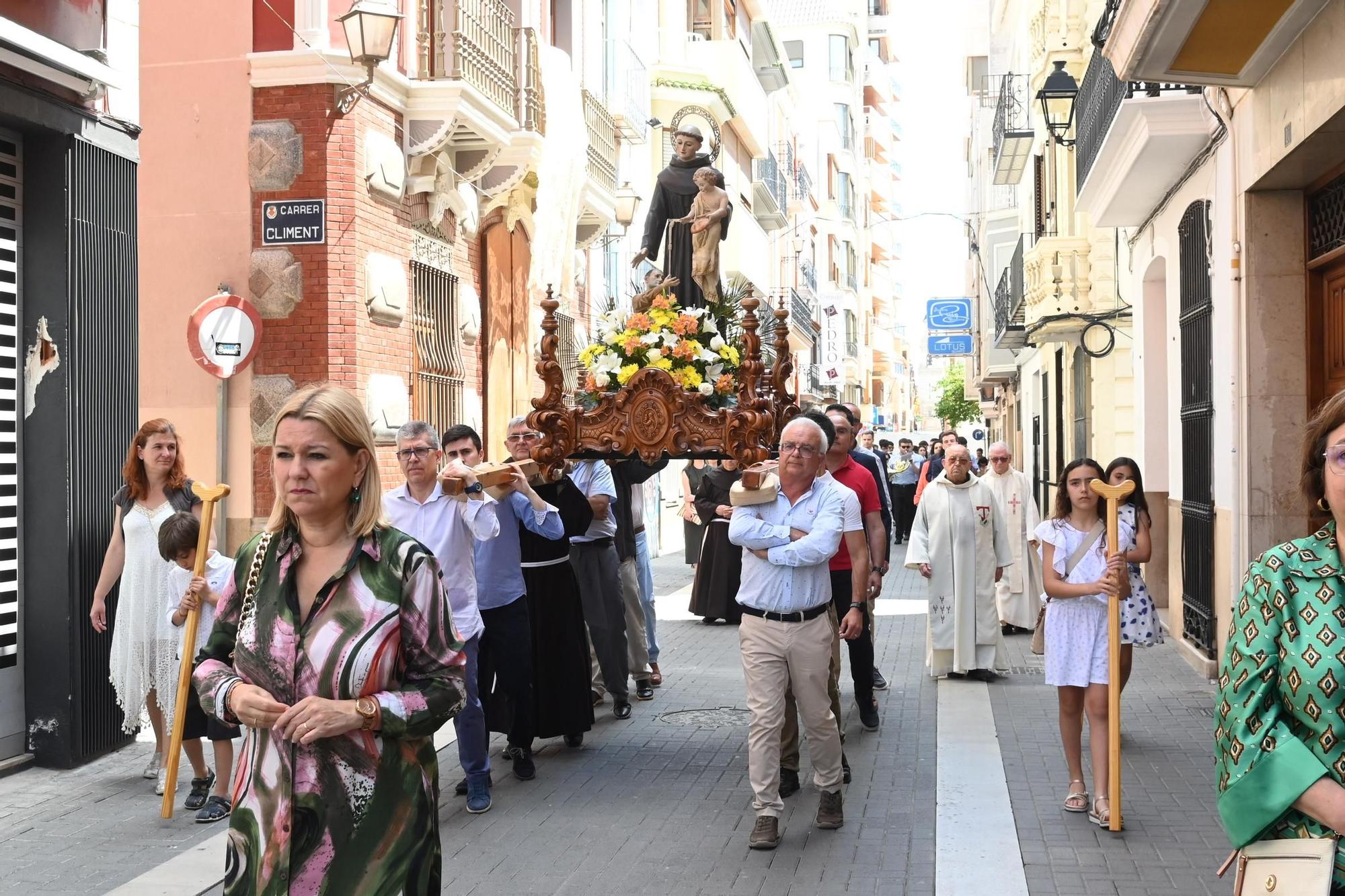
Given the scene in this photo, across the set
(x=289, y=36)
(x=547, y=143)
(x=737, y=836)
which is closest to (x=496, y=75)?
(x=547, y=143)

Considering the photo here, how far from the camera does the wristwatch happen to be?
3.47 meters

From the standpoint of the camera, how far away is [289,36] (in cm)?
1392

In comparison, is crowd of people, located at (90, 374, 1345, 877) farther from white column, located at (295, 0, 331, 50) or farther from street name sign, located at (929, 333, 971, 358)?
street name sign, located at (929, 333, 971, 358)

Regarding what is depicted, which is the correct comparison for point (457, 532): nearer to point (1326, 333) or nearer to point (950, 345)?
point (1326, 333)

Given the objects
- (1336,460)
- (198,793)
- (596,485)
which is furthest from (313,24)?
(1336,460)

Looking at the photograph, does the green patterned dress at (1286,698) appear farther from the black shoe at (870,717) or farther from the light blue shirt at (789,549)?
the black shoe at (870,717)

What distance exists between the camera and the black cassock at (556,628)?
8.69m

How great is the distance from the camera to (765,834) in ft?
22.2

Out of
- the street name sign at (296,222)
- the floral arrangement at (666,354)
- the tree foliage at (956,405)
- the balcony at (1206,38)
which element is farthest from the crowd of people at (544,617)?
the tree foliage at (956,405)

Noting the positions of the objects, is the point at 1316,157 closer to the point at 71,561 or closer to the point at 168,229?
the point at 71,561

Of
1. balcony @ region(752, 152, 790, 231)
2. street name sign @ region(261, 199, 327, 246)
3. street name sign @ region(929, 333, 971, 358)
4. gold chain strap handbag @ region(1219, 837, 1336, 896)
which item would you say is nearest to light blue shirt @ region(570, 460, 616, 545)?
street name sign @ region(261, 199, 327, 246)

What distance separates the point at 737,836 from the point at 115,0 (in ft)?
20.4

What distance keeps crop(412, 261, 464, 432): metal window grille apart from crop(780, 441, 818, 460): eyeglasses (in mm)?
8919

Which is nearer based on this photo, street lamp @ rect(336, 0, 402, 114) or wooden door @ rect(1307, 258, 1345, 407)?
wooden door @ rect(1307, 258, 1345, 407)
